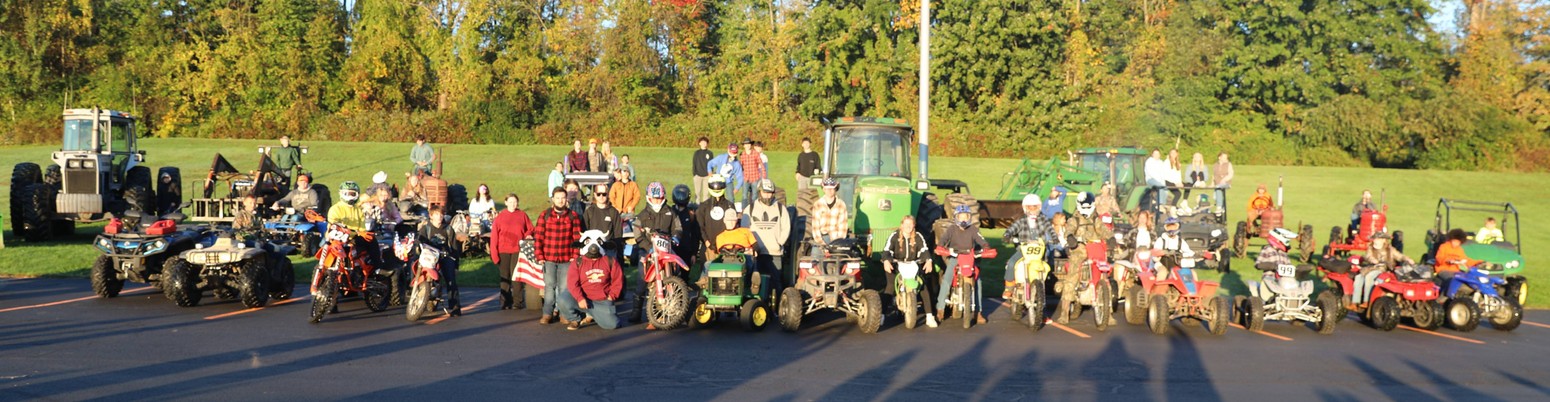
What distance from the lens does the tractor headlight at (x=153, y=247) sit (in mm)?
14242

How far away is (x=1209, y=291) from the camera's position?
1337cm

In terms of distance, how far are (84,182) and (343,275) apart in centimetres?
1113

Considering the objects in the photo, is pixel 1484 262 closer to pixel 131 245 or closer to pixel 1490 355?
pixel 1490 355

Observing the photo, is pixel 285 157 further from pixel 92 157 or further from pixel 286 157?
pixel 92 157

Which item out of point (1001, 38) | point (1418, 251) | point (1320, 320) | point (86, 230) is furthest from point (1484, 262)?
point (1001, 38)

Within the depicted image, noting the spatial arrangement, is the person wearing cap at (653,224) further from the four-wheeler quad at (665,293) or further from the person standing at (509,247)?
the person standing at (509,247)

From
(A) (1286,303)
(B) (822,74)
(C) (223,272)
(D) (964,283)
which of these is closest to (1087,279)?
(D) (964,283)

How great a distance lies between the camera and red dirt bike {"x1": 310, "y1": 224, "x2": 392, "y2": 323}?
12.7 m

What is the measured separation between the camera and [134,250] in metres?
14.3

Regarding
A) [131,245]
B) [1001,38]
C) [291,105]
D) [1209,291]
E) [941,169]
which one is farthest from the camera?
[291,105]

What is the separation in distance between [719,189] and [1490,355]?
7.83m

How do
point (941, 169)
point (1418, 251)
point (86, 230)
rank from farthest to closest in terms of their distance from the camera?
1. point (941, 169)
2. point (1418, 251)
3. point (86, 230)

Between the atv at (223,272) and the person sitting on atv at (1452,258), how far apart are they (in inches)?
523

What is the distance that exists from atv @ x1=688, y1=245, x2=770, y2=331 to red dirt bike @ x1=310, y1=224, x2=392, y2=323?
353 cm
